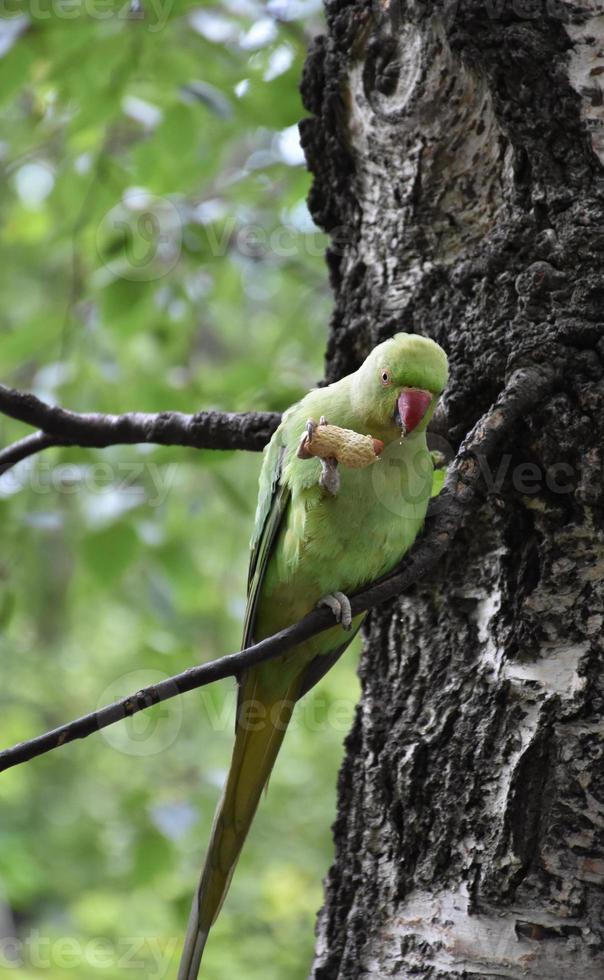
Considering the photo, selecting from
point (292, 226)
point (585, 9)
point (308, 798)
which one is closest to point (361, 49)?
point (585, 9)

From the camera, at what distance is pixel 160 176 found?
316 cm

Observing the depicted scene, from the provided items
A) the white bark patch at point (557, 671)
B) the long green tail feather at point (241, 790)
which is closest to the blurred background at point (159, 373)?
the long green tail feather at point (241, 790)

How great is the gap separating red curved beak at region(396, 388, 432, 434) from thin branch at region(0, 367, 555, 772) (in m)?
0.21

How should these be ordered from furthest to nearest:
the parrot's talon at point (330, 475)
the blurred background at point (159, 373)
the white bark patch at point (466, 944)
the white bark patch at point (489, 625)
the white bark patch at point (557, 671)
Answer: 1. the blurred background at point (159, 373)
2. the parrot's talon at point (330, 475)
3. the white bark patch at point (489, 625)
4. the white bark patch at point (557, 671)
5. the white bark patch at point (466, 944)

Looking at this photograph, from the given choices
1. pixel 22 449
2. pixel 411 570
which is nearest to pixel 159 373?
pixel 22 449

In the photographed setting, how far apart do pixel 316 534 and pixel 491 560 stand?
1.22ft

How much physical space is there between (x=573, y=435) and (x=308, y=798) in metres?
4.51

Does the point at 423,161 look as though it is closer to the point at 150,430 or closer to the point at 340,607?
the point at 150,430

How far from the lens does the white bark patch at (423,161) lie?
1.78 m

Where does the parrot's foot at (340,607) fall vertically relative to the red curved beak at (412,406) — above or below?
below

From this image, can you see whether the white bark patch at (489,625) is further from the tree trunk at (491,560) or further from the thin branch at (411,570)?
the thin branch at (411,570)

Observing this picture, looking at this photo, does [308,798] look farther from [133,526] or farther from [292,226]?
[292,226]

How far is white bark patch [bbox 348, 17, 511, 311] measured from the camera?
1.78 meters

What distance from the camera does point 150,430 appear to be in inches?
77.0
